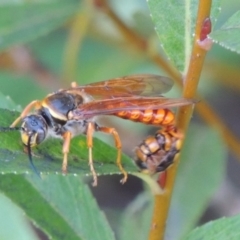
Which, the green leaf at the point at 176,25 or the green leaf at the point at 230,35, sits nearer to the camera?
the green leaf at the point at 230,35

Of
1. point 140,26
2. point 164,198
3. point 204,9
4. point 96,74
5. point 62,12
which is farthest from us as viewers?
point 96,74

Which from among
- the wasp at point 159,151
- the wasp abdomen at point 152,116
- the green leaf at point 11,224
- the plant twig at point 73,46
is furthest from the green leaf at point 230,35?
the plant twig at point 73,46

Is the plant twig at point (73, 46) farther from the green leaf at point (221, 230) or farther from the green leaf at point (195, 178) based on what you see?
the green leaf at point (221, 230)

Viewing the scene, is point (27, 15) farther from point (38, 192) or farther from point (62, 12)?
point (38, 192)

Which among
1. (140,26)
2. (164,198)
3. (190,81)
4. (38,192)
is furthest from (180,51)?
(140,26)

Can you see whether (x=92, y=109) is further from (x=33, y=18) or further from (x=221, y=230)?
(x=33, y=18)
